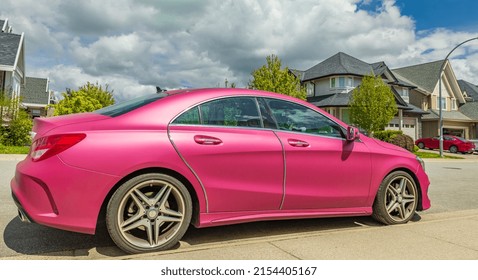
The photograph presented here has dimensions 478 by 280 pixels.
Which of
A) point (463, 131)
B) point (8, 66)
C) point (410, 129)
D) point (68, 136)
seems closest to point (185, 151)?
point (68, 136)

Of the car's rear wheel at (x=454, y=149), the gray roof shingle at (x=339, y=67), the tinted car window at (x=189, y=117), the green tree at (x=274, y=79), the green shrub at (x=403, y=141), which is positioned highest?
the gray roof shingle at (x=339, y=67)

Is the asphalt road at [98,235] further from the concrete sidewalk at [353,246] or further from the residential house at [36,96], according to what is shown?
the residential house at [36,96]

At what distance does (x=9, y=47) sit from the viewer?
25359 millimetres

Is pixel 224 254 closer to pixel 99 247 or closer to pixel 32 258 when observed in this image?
pixel 99 247

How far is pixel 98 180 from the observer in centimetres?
294

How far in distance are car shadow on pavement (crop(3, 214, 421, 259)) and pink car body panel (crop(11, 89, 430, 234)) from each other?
1.13 ft

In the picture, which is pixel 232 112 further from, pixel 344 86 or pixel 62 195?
pixel 344 86

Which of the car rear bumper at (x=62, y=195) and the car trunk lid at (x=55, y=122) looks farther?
the car trunk lid at (x=55, y=122)

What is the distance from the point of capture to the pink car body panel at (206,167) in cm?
290

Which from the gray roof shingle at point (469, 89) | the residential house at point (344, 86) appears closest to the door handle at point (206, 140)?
the residential house at point (344, 86)

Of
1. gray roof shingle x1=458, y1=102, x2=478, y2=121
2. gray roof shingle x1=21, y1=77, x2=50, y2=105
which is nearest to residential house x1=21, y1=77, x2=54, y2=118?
gray roof shingle x1=21, y1=77, x2=50, y2=105

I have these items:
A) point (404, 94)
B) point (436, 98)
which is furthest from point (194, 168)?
point (436, 98)

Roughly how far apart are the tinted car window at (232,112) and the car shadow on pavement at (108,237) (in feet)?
3.96

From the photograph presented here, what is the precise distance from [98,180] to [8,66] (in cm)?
2474
